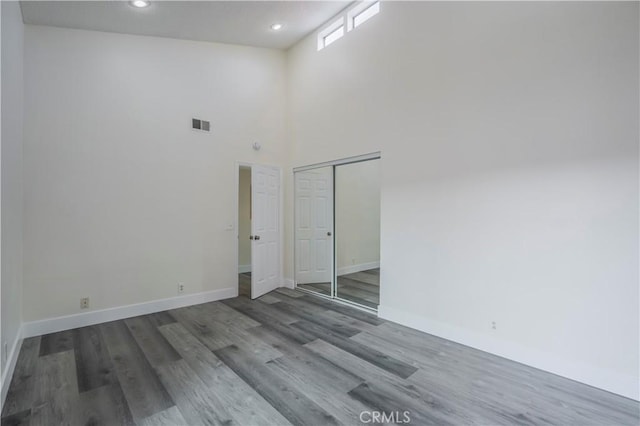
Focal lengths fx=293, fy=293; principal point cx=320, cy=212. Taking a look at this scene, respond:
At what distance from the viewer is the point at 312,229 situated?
5570mm

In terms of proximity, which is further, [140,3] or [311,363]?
[140,3]

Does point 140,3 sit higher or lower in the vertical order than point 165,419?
higher

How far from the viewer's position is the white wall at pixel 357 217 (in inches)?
241

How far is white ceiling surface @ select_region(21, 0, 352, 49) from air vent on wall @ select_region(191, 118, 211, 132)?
1.19 m

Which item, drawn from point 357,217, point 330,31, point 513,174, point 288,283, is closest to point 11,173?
point 288,283

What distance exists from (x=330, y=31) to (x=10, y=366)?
5.55 meters

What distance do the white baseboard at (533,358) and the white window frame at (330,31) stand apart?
166 inches

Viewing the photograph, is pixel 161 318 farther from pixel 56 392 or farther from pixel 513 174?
pixel 513 174

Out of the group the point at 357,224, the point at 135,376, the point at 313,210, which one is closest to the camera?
the point at 135,376

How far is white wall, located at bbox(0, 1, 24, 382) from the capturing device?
7.82 feet

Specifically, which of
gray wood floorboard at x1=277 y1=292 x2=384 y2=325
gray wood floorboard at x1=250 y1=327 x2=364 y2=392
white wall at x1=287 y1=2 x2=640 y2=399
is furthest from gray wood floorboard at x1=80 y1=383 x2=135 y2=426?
white wall at x1=287 y1=2 x2=640 y2=399

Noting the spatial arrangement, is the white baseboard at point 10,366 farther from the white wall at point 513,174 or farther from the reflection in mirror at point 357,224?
the reflection in mirror at point 357,224

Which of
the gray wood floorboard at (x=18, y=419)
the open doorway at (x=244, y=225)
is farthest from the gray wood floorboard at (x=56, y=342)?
the open doorway at (x=244, y=225)

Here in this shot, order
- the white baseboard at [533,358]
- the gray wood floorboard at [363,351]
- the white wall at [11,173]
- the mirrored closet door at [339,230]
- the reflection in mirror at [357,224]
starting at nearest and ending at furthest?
the white baseboard at [533,358]
the white wall at [11,173]
the gray wood floorboard at [363,351]
the mirrored closet door at [339,230]
the reflection in mirror at [357,224]
